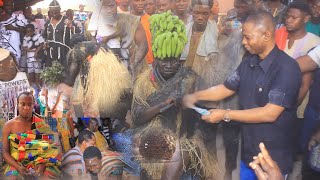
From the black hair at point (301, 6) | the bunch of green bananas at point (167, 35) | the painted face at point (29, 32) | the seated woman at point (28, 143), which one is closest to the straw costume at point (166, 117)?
the bunch of green bananas at point (167, 35)

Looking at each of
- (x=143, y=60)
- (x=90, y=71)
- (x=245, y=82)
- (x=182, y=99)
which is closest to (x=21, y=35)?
(x=90, y=71)

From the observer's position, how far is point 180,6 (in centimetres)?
534

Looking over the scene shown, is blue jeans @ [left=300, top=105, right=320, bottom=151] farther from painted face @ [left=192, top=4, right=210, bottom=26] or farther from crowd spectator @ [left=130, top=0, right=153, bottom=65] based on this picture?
crowd spectator @ [left=130, top=0, right=153, bottom=65]

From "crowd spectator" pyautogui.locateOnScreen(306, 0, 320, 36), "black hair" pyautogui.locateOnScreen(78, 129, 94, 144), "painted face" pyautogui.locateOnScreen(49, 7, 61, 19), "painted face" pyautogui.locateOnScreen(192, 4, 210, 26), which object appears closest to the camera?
"crowd spectator" pyautogui.locateOnScreen(306, 0, 320, 36)

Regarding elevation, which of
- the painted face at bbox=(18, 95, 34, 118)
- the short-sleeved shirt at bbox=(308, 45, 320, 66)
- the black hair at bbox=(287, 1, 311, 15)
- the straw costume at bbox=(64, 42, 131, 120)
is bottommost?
the painted face at bbox=(18, 95, 34, 118)

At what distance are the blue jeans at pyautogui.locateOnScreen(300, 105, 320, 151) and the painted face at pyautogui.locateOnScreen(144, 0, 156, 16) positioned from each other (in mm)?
1768

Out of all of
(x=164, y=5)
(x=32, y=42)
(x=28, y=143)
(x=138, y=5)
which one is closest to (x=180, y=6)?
(x=164, y=5)

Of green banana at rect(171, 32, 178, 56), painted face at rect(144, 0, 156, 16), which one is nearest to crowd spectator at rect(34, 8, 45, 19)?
painted face at rect(144, 0, 156, 16)

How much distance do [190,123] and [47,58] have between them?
160 centimetres

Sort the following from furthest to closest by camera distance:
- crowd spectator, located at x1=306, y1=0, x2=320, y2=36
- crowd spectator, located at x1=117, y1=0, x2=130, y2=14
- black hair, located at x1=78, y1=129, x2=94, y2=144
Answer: black hair, located at x1=78, y1=129, x2=94, y2=144, crowd spectator, located at x1=117, y1=0, x2=130, y2=14, crowd spectator, located at x1=306, y1=0, x2=320, y2=36

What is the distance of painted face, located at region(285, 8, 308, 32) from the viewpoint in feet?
16.9

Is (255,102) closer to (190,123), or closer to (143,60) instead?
(190,123)

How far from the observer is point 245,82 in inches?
→ 208

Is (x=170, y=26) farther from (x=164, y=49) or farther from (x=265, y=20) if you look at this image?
(x=265, y=20)
